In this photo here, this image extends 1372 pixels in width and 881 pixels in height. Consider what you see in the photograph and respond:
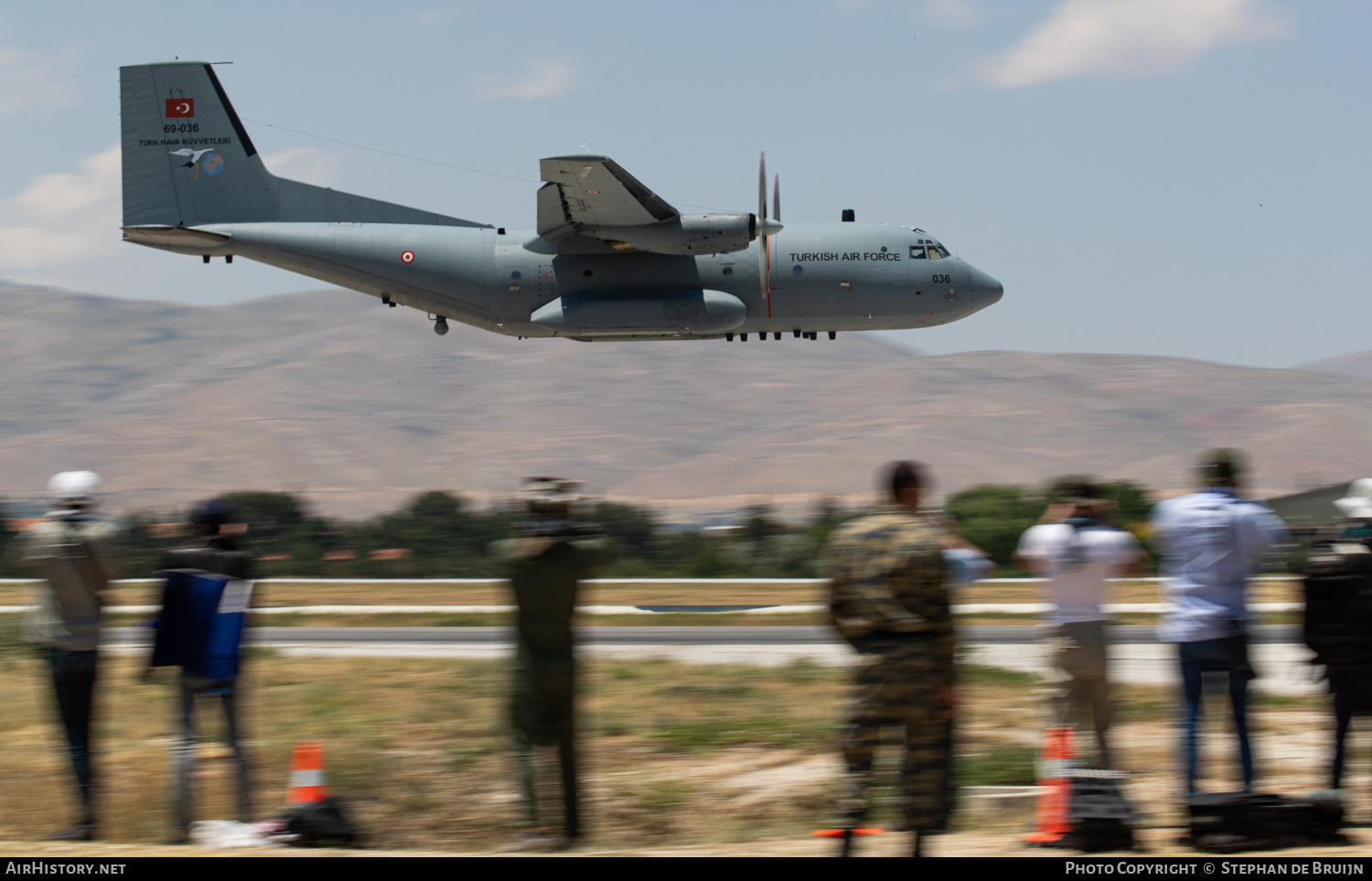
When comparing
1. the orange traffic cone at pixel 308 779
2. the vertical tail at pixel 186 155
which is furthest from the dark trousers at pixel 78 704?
the vertical tail at pixel 186 155

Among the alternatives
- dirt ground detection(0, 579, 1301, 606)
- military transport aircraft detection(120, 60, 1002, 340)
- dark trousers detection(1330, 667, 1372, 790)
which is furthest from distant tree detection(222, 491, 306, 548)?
dark trousers detection(1330, 667, 1372, 790)

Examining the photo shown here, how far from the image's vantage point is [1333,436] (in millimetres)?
83625

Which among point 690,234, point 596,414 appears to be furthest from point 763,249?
point 596,414

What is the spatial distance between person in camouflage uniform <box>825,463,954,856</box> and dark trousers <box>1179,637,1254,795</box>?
1.87 meters

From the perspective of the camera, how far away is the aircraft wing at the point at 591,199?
923 inches

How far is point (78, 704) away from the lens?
7.27 m

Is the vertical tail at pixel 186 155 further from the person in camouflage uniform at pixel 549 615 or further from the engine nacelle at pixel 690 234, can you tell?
the person in camouflage uniform at pixel 549 615

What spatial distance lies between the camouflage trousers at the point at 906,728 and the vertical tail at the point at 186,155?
26.1 metres

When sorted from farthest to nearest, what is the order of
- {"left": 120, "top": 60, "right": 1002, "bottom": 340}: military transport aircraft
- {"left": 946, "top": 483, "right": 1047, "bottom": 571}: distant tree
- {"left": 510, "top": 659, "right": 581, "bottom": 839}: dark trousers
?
{"left": 946, "top": 483, "right": 1047, "bottom": 571}: distant tree < {"left": 120, "top": 60, "right": 1002, "bottom": 340}: military transport aircraft < {"left": 510, "top": 659, "right": 581, "bottom": 839}: dark trousers

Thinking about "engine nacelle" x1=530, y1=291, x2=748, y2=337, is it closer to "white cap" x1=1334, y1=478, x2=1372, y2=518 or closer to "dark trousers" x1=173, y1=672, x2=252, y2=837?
"dark trousers" x1=173, y1=672, x2=252, y2=837

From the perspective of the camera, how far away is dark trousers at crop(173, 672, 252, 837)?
282 inches

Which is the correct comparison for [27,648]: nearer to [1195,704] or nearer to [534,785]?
[534,785]

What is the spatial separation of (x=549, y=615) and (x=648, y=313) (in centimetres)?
1992

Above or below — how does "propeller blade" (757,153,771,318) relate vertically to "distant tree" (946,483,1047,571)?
above
